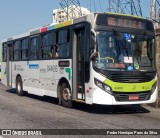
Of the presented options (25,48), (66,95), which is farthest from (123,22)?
(25,48)

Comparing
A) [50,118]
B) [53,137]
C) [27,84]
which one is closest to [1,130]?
[53,137]

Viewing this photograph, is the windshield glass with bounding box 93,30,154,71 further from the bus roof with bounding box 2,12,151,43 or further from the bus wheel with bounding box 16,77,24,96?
the bus wheel with bounding box 16,77,24,96

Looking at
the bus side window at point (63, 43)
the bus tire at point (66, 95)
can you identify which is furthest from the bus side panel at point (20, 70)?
the bus tire at point (66, 95)

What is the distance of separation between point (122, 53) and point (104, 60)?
64cm

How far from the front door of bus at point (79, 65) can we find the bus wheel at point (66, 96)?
509 mm

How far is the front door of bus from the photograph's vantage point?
38.5ft

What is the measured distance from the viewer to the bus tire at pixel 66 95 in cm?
1272

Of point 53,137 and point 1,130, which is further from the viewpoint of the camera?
point 1,130

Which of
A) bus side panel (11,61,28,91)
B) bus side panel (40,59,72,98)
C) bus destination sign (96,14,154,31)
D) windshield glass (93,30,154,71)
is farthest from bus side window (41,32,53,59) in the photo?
windshield glass (93,30,154,71)

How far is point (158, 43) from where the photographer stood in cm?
1384

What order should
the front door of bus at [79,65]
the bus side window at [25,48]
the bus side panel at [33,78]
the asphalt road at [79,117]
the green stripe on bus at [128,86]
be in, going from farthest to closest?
the bus side window at [25,48]
the bus side panel at [33,78]
the front door of bus at [79,65]
the green stripe on bus at [128,86]
the asphalt road at [79,117]

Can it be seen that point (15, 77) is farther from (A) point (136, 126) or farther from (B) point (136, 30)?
(A) point (136, 126)

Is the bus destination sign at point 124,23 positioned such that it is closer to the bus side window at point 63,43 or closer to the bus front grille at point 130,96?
the bus side window at point 63,43

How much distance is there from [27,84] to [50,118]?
6.47 metres
